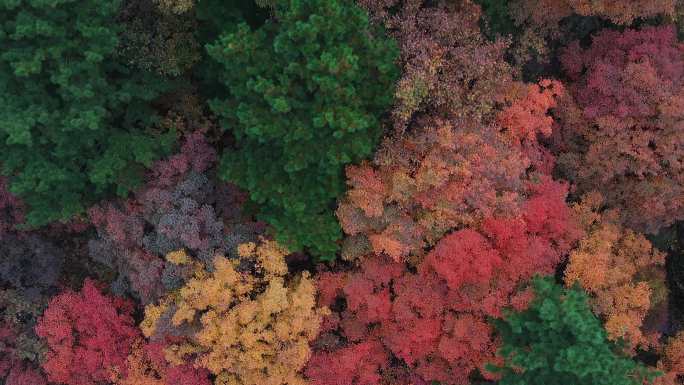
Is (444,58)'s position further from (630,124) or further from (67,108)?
(67,108)

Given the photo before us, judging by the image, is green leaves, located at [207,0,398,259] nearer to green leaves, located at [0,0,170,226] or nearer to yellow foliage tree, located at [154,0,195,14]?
yellow foliage tree, located at [154,0,195,14]

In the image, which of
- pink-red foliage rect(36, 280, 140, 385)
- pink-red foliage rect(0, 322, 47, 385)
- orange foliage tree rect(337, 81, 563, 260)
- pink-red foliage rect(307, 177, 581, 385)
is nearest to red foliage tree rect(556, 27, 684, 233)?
pink-red foliage rect(307, 177, 581, 385)

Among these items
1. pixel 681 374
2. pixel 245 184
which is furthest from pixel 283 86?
pixel 681 374

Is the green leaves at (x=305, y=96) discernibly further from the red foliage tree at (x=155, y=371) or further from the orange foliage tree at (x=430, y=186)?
the red foliage tree at (x=155, y=371)

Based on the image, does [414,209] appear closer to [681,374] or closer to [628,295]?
[628,295]

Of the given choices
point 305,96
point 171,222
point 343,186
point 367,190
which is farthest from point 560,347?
point 171,222

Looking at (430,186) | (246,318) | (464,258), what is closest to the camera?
(464,258)
